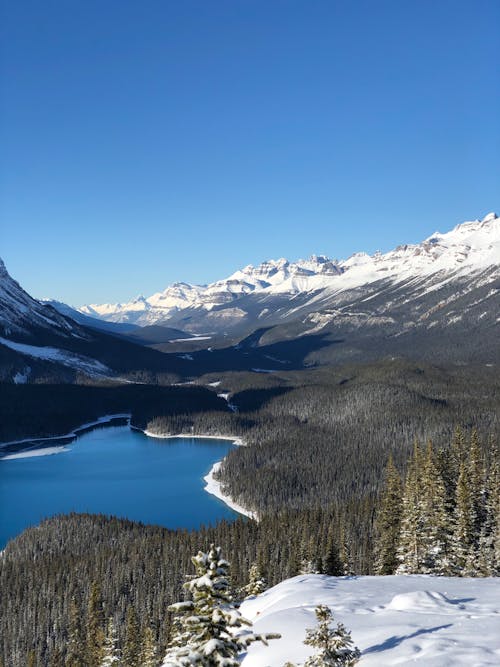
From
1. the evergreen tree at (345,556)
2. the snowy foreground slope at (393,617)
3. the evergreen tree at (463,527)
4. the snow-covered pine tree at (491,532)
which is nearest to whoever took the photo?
the snowy foreground slope at (393,617)

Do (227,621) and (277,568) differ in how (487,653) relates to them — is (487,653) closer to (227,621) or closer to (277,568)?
(227,621)

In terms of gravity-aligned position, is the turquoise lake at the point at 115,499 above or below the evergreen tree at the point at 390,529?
below

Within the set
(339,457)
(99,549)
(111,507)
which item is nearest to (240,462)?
(339,457)

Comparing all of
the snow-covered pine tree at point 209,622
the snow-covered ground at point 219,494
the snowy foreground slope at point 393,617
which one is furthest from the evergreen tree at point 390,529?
the snow-covered ground at point 219,494

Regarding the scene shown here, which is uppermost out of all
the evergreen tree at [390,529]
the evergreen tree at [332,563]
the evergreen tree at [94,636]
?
the evergreen tree at [390,529]

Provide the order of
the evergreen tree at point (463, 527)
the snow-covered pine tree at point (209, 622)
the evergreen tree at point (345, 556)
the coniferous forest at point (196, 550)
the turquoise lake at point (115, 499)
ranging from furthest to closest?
the turquoise lake at point (115, 499) < the evergreen tree at point (345, 556) < the coniferous forest at point (196, 550) < the evergreen tree at point (463, 527) < the snow-covered pine tree at point (209, 622)

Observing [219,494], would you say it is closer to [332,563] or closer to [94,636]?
[94,636]

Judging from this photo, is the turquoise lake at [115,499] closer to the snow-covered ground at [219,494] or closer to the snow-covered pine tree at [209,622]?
the snow-covered ground at [219,494]

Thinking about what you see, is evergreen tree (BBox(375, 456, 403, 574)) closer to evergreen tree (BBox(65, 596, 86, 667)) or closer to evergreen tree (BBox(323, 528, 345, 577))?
evergreen tree (BBox(323, 528, 345, 577))
